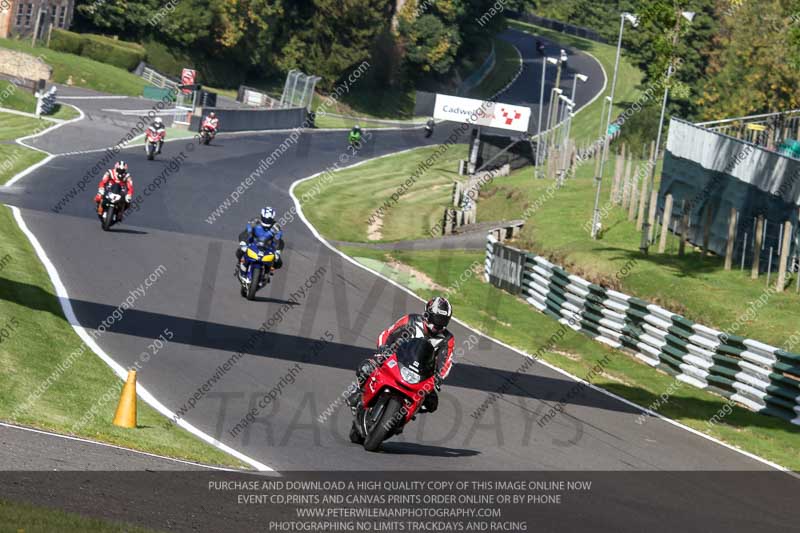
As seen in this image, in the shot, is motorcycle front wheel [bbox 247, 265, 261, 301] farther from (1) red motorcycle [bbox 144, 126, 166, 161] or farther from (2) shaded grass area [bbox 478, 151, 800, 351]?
(1) red motorcycle [bbox 144, 126, 166, 161]

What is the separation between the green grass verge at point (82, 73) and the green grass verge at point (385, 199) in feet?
56.1

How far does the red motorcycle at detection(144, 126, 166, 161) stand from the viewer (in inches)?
1755

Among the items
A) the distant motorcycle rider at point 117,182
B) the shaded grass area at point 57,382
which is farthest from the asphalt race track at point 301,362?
the distant motorcycle rider at point 117,182

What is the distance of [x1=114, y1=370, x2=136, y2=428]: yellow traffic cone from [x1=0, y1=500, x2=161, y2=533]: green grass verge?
4152 millimetres

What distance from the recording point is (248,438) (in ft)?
42.5

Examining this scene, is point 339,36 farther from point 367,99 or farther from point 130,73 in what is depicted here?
point 130,73

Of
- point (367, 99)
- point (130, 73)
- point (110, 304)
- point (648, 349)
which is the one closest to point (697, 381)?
point (648, 349)

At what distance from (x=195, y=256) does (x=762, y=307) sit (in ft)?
39.1

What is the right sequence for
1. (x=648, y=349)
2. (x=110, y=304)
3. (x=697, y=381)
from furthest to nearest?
1. (x=648, y=349)
2. (x=697, y=381)
3. (x=110, y=304)

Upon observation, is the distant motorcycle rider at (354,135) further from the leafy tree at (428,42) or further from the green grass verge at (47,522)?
the green grass verge at (47,522)

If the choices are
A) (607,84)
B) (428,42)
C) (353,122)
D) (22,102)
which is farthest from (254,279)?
(607,84)

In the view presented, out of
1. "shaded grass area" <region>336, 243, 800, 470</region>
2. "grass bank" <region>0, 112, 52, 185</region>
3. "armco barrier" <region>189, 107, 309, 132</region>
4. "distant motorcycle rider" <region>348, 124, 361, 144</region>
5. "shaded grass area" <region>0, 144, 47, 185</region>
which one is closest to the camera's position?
"shaded grass area" <region>336, 243, 800, 470</region>

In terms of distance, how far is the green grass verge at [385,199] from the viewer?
4147 centimetres

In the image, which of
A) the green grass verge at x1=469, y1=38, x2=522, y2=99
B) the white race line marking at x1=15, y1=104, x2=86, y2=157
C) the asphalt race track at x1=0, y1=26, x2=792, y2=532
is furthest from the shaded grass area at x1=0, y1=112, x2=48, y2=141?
the green grass verge at x1=469, y1=38, x2=522, y2=99
